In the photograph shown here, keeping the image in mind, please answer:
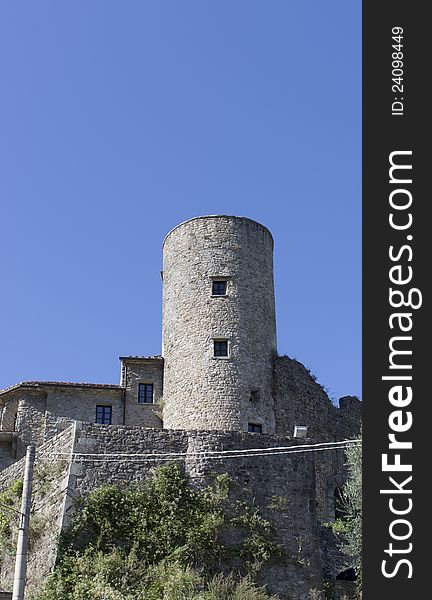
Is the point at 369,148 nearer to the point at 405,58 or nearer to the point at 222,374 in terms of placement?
the point at 405,58

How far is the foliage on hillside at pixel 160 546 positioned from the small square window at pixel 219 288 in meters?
9.81

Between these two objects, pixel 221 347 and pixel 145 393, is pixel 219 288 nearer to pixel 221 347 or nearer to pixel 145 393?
pixel 221 347

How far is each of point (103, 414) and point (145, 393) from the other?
1772 mm

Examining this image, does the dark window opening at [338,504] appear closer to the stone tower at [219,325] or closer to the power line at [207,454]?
the stone tower at [219,325]

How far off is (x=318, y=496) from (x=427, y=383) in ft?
61.5

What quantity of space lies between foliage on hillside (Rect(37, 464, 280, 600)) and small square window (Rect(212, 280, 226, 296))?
32.2ft

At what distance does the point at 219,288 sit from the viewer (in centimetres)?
3650

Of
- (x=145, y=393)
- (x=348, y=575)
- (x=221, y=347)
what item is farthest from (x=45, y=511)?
(x=145, y=393)

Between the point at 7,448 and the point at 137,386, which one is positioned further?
the point at 137,386

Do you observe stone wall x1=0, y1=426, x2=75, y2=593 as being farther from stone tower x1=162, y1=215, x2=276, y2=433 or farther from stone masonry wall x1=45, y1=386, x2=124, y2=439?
stone masonry wall x1=45, y1=386, x2=124, y2=439

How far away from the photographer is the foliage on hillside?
24.7m

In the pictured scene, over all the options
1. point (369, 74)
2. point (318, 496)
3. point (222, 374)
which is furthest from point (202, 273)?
point (369, 74)


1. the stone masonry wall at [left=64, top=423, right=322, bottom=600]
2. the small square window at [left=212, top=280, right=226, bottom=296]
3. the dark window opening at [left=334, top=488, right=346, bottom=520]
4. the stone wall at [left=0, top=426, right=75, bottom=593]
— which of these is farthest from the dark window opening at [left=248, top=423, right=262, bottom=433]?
the stone wall at [left=0, top=426, right=75, bottom=593]

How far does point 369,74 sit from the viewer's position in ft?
59.3
